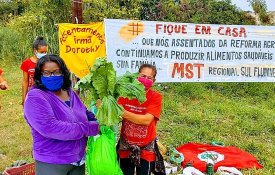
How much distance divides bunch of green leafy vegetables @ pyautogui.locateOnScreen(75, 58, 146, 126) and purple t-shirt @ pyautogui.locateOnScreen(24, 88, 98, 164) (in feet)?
0.41

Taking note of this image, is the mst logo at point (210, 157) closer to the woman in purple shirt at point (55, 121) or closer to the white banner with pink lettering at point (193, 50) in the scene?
the white banner with pink lettering at point (193, 50)

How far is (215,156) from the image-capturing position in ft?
16.6

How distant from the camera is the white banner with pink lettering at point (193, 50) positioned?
663cm

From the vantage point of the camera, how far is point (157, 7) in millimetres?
12820

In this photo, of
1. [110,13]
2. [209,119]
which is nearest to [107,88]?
[209,119]

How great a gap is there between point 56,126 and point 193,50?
16.4ft

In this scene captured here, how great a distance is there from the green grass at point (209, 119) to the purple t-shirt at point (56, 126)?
2.64m

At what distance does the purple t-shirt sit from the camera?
2.36 meters

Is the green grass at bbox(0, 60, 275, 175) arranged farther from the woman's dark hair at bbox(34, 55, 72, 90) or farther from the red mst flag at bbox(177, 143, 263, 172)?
the woman's dark hair at bbox(34, 55, 72, 90)

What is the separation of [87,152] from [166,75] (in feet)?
14.3

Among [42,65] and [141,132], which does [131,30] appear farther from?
[42,65]

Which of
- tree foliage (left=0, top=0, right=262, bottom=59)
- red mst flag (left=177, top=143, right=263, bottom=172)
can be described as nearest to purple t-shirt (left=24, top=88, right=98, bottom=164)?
red mst flag (left=177, top=143, right=263, bottom=172)

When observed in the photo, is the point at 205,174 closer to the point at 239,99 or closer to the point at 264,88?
the point at 239,99

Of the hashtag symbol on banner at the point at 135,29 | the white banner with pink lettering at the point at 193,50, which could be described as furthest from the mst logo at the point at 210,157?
the hashtag symbol on banner at the point at 135,29
